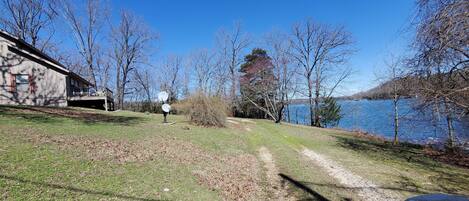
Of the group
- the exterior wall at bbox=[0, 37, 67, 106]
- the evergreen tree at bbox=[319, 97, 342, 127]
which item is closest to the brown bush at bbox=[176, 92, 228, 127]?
the exterior wall at bbox=[0, 37, 67, 106]

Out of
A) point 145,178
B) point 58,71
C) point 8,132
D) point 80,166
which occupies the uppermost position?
point 58,71

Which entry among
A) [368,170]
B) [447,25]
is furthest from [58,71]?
[447,25]

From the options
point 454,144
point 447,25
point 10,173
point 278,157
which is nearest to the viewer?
point 10,173

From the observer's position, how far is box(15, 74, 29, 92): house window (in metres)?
17.9

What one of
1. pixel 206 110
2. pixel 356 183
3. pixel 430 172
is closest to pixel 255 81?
pixel 206 110

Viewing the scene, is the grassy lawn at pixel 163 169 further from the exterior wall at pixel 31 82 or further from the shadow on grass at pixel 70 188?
the exterior wall at pixel 31 82

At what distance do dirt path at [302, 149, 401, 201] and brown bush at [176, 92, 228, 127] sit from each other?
752 cm

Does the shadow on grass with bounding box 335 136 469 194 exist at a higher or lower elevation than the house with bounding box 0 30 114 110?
lower

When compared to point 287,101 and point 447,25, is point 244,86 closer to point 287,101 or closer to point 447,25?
point 287,101

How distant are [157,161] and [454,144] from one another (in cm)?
1346

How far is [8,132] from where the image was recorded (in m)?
6.91

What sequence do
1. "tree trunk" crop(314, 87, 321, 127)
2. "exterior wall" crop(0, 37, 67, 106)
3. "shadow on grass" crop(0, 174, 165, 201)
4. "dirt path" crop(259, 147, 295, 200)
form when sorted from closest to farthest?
1. "shadow on grass" crop(0, 174, 165, 201)
2. "dirt path" crop(259, 147, 295, 200)
3. "exterior wall" crop(0, 37, 67, 106)
4. "tree trunk" crop(314, 87, 321, 127)

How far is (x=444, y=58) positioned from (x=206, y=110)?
11682mm

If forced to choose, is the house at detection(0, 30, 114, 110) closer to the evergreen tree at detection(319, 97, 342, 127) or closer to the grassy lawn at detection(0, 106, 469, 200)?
the grassy lawn at detection(0, 106, 469, 200)
